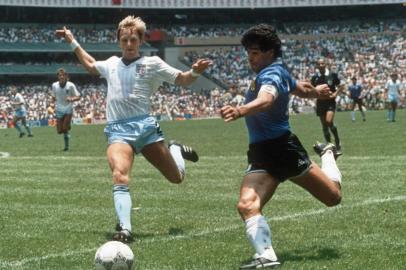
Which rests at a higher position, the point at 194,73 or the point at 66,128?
the point at 194,73

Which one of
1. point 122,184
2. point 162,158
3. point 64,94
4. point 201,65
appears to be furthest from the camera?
point 64,94

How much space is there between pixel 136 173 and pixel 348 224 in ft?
25.2

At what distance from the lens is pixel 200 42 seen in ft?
270

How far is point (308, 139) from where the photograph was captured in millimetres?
24891

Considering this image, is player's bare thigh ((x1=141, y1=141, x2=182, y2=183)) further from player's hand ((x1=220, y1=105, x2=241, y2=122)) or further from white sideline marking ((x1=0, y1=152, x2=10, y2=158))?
white sideline marking ((x1=0, y1=152, x2=10, y2=158))

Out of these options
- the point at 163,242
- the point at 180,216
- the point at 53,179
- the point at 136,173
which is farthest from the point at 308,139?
the point at 163,242

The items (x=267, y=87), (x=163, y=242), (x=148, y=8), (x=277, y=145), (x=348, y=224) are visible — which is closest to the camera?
(x=267, y=87)

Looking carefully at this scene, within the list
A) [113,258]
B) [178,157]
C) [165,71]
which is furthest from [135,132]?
[113,258]

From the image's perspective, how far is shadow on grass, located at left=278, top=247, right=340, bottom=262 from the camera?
6.82m

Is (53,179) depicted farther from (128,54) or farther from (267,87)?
(267,87)

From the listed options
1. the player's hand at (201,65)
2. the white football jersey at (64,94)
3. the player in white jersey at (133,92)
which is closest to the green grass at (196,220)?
the player in white jersey at (133,92)

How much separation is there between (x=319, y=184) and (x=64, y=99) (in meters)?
17.1

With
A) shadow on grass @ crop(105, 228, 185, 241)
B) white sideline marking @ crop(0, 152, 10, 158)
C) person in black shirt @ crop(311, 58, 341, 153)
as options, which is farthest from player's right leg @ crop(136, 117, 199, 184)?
white sideline marking @ crop(0, 152, 10, 158)

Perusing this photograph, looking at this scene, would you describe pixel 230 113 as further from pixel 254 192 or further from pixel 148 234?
pixel 148 234
